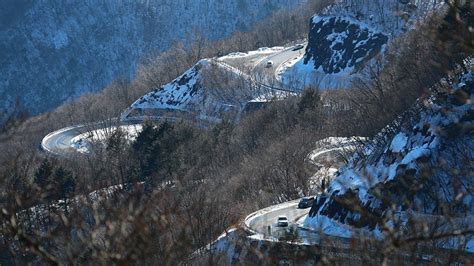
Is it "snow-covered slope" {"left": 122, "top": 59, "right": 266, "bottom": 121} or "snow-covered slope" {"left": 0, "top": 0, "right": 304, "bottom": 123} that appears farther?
"snow-covered slope" {"left": 0, "top": 0, "right": 304, "bottom": 123}

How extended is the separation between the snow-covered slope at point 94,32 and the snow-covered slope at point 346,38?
48.4 metres

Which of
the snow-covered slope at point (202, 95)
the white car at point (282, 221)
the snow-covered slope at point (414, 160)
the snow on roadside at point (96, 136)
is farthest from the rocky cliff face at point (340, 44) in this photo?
the white car at point (282, 221)

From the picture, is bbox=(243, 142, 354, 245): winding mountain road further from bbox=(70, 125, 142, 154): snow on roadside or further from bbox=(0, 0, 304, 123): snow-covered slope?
bbox=(0, 0, 304, 123): snow-covered slope

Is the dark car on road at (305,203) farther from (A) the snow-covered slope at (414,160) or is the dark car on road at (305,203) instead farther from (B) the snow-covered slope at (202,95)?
(B) the snow-covered slope at (202,95)

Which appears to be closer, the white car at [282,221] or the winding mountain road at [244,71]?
the white car at [282,221]

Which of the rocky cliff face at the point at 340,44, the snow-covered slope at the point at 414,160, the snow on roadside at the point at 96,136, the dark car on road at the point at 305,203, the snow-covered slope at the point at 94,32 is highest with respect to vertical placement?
the snow-covered slope at the point at 414,160

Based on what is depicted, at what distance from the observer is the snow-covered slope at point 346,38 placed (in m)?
60.1

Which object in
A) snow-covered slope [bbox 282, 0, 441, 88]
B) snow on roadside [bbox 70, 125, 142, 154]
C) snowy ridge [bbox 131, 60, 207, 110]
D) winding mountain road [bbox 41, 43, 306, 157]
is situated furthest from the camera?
snowy ridge [bbox 131, 60, 207, 110]

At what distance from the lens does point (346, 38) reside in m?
63.4

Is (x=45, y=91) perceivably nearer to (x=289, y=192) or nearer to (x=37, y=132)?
(x=37, y=132)

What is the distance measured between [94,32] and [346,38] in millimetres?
64825

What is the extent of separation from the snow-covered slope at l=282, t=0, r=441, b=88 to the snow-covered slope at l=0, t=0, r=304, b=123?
159 ft

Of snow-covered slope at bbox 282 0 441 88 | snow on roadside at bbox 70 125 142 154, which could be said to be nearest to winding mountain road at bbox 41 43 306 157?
snow on roadside at bbox 70 125 142 154

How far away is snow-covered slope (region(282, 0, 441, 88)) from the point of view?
60.1m
